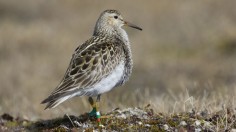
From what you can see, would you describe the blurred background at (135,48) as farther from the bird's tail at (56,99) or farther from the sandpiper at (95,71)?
the bird's tail at (56,99)

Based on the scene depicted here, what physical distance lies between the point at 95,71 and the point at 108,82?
23 cm

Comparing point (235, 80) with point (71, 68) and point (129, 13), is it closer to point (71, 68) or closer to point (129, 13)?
point (71, 68)

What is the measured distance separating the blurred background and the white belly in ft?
4.22

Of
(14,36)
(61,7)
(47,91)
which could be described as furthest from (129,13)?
(47,91)

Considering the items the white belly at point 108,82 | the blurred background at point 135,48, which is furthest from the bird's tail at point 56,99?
the blurred background at point 135,48

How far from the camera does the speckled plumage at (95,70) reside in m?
8.77

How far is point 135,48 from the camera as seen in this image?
22094 millimetres

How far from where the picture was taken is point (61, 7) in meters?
29.0

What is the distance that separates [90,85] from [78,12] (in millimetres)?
19811

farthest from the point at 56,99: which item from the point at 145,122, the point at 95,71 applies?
the point at 145,122

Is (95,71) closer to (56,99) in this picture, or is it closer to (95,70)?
(95,70)

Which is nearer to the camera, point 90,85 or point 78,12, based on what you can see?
point 90,85

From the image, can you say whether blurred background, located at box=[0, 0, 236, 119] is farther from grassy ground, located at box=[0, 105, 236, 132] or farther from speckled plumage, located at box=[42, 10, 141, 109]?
speckled plumage, located at box=[42, 10, 141, 109]

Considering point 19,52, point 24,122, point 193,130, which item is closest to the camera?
point 193,130
